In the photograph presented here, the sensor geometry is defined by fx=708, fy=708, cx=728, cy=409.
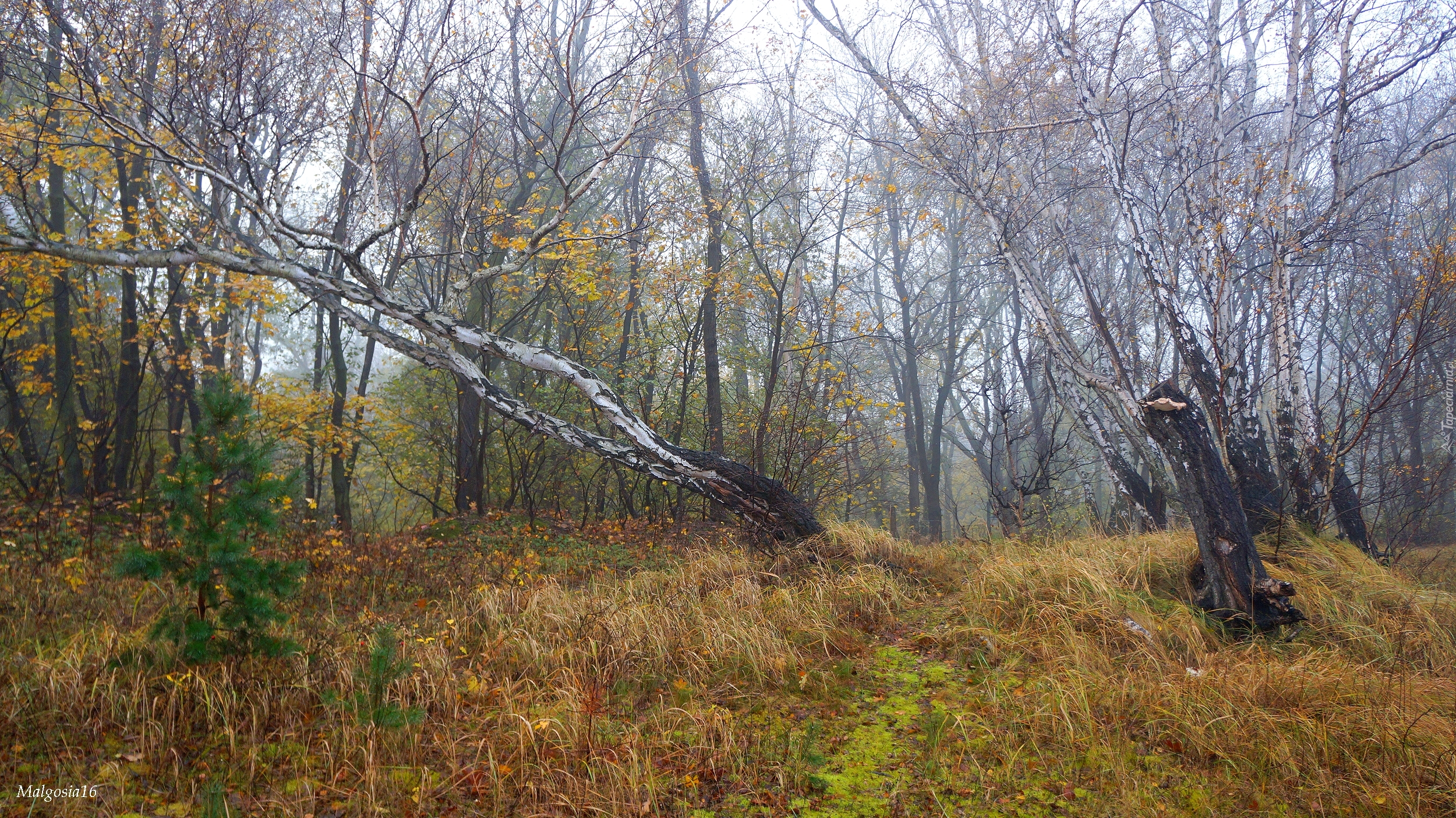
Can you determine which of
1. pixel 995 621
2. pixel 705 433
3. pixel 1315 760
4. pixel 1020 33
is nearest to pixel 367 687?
pixel 995 621

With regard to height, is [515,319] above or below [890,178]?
below

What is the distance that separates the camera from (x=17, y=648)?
380 centimetres

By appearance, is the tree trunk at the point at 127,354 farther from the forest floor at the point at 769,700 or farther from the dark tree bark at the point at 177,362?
the forest floor at the point at 769,700

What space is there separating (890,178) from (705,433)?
26.8 feet

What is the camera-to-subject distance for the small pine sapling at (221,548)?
122 inches

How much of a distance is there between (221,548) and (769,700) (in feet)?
8.86

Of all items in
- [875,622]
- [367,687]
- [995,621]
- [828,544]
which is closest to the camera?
[367,687]

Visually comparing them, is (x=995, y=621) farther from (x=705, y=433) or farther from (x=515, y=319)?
(x=515, y=319)

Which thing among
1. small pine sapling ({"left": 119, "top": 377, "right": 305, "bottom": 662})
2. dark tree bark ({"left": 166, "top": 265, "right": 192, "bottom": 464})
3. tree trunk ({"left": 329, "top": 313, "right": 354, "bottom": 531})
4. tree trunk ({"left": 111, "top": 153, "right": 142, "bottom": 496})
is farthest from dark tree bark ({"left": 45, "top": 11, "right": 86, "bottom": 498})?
small pine sapling ({"left": 119, "top": 377, "right": 305, "bottom": 662})

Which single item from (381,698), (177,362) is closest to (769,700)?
(381,698)

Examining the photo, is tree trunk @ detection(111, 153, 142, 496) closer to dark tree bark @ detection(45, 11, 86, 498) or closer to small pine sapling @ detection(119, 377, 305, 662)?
dark tree bark @ detection(45, 11, 86, 498)

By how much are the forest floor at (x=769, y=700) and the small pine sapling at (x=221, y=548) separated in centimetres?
25

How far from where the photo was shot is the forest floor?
283 cm

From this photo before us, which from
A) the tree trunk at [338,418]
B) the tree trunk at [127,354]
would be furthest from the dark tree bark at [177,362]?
the tree trunk at [338,418]
